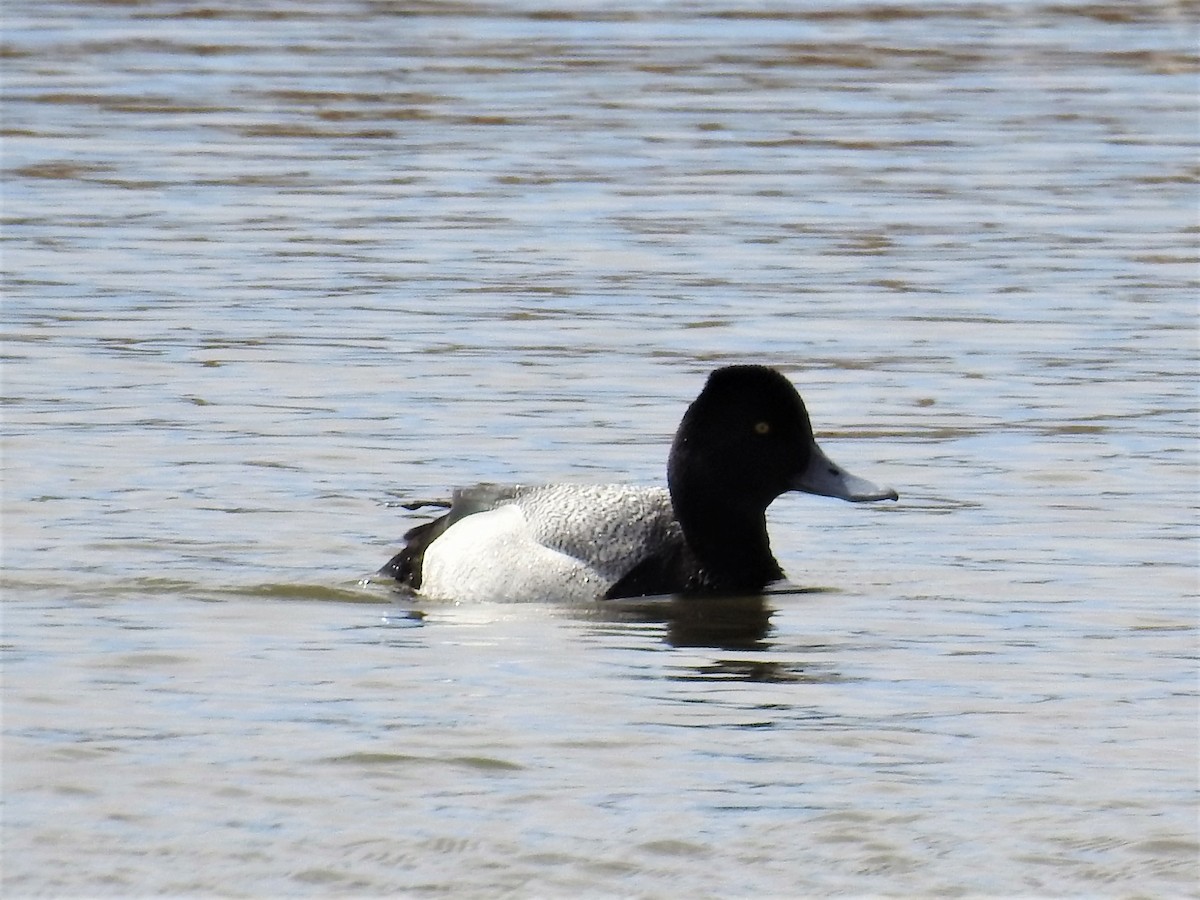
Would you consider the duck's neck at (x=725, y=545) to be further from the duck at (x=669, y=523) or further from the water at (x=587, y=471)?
the water at (x=587, y=471)

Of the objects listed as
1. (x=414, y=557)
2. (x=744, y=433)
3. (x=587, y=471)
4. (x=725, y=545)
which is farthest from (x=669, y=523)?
(x=587, y=471)

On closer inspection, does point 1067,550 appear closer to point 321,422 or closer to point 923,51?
point 321,422

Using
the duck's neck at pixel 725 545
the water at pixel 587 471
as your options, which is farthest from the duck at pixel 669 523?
the water at pixel 587 471

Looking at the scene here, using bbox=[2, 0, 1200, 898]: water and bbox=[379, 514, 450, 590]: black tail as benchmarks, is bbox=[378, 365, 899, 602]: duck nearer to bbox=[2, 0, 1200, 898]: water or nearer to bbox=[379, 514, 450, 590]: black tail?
bbox=[379, 514, 450, 590]: black tail

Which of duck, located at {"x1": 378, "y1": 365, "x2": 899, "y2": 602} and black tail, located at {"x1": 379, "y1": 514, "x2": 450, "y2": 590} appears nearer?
duck, located at {"x1": 378, "y1": 365, "x2": 899, "y2": 602}

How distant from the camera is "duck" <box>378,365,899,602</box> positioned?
1146cm

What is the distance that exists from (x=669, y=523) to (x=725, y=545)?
0.27 metres

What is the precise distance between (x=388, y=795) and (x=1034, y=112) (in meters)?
20.5

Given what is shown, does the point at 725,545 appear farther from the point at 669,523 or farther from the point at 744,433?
the point at 744,433

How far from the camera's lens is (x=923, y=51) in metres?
33.3

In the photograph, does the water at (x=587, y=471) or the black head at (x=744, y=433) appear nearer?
the water at (x=587, y=471)

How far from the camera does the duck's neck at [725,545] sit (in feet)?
38.0

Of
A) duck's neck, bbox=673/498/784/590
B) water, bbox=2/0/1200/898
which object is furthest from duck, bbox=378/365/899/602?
water, bbox=2/0/1200/898

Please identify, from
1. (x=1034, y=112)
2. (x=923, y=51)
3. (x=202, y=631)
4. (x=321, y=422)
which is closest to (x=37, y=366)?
(x=321, y=422)
